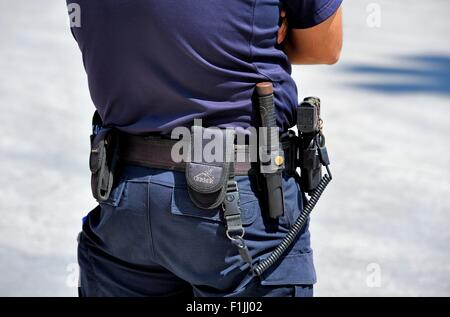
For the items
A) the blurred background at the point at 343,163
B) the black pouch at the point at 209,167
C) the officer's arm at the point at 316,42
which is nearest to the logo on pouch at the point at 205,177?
the black pouch at the point at 209,167

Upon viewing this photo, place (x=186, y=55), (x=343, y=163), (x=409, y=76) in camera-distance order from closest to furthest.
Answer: (x=186, y=55) < (x=343, y=163) < (x=409, y=76)

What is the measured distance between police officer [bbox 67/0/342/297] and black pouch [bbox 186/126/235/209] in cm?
3

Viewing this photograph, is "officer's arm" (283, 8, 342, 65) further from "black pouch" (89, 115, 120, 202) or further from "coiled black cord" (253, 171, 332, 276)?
"black pouch" (89, 115, 120, 202)

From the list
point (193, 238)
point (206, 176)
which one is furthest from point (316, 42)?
point (193, 238)

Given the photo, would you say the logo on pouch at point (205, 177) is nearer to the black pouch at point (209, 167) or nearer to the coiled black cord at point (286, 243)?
the black pouch at point (209, 167)

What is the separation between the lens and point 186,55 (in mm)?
2285

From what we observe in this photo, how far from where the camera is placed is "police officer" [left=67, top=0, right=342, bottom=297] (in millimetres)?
2285

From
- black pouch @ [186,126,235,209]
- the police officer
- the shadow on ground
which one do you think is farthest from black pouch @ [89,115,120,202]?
the shadow on ground

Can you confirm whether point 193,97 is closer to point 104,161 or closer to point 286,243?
point 104,161

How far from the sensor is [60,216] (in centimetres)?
551

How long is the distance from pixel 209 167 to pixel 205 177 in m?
0.03

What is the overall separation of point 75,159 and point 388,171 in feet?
7.61

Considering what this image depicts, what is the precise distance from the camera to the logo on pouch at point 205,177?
2311 mm

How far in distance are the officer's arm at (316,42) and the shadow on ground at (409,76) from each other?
5.68 meters
